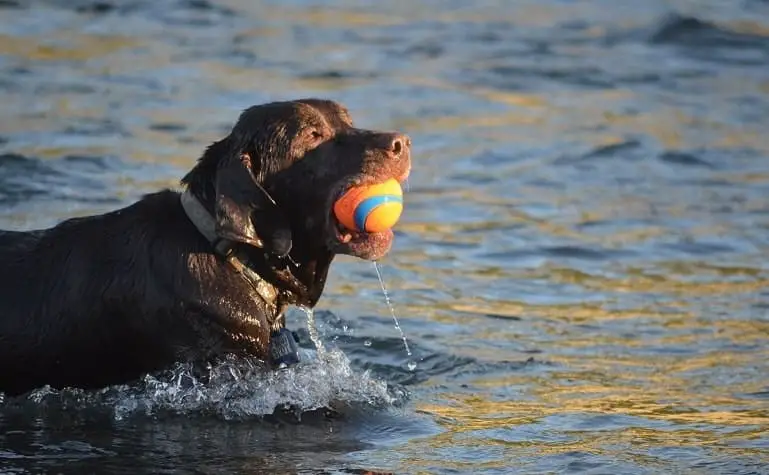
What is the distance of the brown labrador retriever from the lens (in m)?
7.68

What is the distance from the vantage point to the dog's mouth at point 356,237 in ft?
25.2

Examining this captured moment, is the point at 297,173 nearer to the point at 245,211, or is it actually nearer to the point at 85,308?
the point at 245,211

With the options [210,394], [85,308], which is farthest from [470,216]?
[85,308]

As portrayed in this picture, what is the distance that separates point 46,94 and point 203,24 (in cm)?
399

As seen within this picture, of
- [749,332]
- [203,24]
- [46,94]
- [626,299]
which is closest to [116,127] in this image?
[46,94]

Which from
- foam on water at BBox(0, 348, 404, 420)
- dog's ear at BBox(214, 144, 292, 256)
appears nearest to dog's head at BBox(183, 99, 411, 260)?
dog's ear at BBox(214, 144, 292, 256)

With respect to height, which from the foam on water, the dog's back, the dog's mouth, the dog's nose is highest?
the dog's nose

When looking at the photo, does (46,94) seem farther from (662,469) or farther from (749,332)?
(662,469)

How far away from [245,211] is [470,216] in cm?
577

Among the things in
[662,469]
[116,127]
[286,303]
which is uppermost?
[116,127]

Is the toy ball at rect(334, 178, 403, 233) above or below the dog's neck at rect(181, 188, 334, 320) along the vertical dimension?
above

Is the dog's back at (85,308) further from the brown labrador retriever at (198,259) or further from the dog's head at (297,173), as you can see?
the dog's head at (297,173)

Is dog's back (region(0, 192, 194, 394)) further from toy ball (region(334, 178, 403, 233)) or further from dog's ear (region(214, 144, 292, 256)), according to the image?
toy ball (region(334, 178, 403, 233))

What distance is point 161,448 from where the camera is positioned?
752 centimetres
